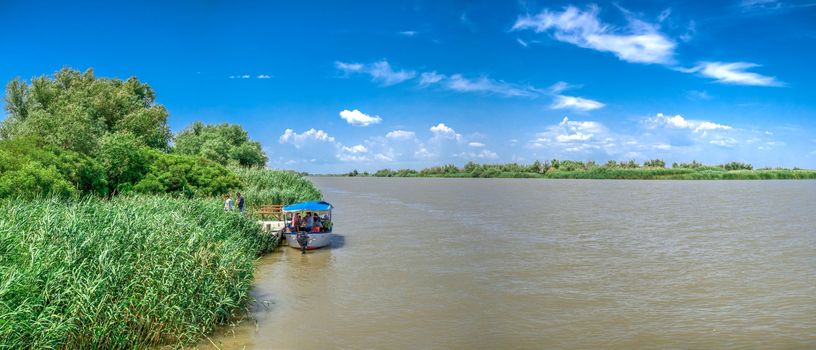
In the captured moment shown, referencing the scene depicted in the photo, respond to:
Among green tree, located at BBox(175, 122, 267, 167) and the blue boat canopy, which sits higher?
green tree, located at BBox(175, 122, 267, 167)

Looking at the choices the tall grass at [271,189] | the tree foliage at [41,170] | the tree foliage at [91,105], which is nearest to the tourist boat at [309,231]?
the tall grass at [271,189]

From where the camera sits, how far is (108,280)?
374 inches

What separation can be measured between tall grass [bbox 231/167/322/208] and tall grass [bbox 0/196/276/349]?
18.2m

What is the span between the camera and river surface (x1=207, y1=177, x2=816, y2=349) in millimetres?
11758

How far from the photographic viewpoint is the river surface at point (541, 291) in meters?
11.8

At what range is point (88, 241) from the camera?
33.2ft

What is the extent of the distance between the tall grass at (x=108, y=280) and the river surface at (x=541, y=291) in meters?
1.19

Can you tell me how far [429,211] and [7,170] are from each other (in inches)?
1286

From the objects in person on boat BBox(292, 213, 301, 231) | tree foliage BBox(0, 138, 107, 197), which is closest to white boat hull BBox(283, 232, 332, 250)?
person on boat BBox(292, 213, 301, 231)

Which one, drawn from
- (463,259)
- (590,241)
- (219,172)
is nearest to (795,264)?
(590,241)

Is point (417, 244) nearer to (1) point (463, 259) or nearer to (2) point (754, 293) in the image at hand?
(1) point (463, 259)

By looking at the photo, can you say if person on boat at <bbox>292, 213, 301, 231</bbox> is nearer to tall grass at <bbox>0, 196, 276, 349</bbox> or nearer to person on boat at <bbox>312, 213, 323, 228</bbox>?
person on boat at <bbox>312, 213, 323, 228</bbox>

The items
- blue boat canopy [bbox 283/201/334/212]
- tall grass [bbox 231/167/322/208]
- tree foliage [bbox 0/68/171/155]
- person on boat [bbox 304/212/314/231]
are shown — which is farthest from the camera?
tree foliage [bbox 0/68/171/155]

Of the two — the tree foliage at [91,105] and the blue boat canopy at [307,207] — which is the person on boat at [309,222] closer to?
the blue boat canopy at [307,207]
